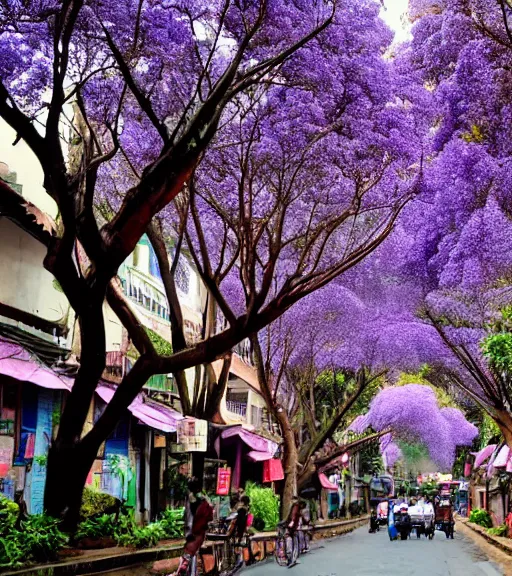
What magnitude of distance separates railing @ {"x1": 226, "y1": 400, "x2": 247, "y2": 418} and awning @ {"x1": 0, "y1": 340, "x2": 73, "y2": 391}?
20690mm

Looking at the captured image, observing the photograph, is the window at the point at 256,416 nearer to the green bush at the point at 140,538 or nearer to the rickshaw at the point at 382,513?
the rickshaw at the point at 382,513

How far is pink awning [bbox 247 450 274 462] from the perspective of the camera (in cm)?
2795

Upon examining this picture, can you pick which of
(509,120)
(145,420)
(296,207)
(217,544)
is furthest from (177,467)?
(509,120)

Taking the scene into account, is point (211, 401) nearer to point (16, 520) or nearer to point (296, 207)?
point (296, 207)

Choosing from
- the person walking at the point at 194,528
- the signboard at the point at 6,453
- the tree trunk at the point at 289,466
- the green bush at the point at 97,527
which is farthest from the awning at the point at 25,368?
the tree trunk at the point at 289,466

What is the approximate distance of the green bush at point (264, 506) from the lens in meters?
26.2

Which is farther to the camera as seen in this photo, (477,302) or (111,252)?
(477,302)

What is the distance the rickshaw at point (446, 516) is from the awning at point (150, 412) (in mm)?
18015

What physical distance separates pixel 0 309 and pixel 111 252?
8.45ft

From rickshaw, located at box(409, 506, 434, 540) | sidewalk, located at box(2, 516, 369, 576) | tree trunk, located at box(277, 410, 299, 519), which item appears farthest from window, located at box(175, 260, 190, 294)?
rickshaw, located at box(409, 506, 434, 540)

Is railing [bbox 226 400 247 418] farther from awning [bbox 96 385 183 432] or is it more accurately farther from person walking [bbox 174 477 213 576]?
person walking [bbox 174 477 213 576]

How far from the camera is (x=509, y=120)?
50.3 ft

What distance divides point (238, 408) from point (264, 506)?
34.5ft

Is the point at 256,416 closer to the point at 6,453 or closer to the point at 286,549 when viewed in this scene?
the point at 286,549
